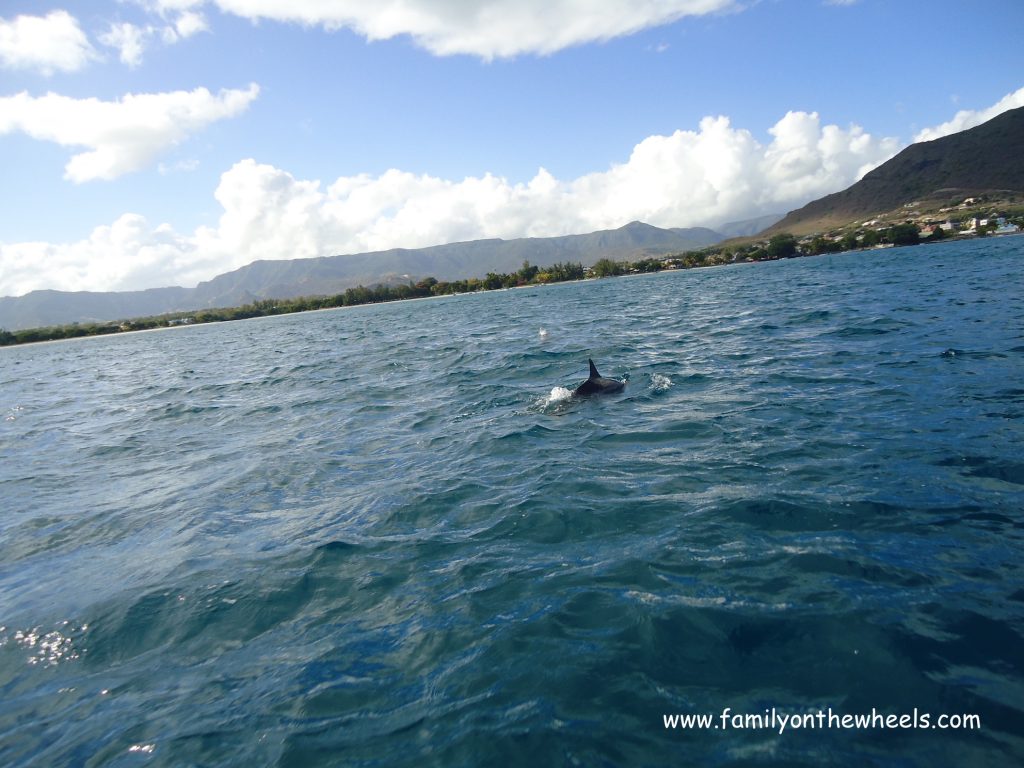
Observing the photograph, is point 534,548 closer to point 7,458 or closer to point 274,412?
point 274,412

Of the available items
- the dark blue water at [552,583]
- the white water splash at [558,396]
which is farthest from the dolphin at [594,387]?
the dark blue water at [552,583]

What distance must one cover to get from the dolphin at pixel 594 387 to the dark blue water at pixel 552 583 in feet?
1.88

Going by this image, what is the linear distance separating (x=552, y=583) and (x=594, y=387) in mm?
10522

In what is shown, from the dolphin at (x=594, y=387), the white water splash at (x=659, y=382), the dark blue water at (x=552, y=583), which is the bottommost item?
the dark blue water at (x=552, y=583)

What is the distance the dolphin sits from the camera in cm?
1702

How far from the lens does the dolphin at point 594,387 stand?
17.0 metres

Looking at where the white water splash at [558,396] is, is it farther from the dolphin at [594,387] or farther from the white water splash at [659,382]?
the white water splash at [659,382]

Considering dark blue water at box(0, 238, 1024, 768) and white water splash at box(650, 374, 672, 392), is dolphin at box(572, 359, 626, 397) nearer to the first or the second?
dark blue water at box(0, 238, 1024, 768)

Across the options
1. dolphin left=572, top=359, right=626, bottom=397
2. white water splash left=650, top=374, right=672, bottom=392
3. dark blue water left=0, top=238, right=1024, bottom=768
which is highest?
dolphin left=572, top=359, right=626, bottom=397

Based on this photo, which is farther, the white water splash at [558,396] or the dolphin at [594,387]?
the white water splash at [558,396]

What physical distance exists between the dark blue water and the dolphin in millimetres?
573

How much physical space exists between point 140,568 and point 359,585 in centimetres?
445

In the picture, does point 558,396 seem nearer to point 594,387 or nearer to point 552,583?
point 594,387

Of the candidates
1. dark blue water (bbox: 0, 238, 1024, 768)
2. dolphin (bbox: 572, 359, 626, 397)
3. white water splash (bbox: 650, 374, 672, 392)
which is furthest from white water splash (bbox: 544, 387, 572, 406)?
white water splash (bbox: 650, 374, 672, 392)
